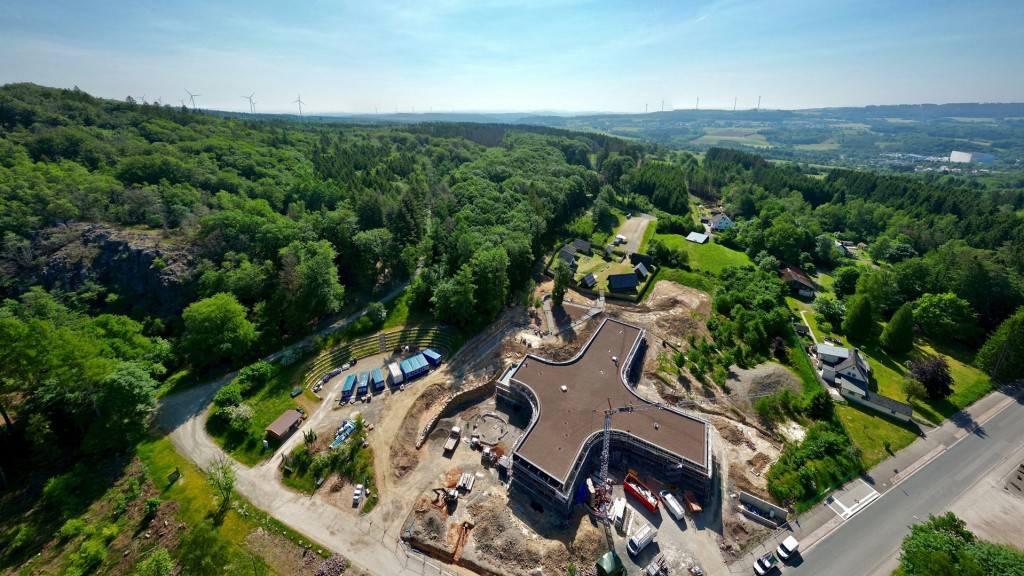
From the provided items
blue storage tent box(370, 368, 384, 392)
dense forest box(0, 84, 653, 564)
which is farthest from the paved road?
dense forest box(0, 84, 653, 564)

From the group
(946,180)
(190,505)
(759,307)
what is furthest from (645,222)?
(946,180)

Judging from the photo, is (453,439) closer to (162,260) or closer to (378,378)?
(378,378)

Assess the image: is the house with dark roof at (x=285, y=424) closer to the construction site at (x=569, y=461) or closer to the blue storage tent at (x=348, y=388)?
the construction site at (x=569, y=461)

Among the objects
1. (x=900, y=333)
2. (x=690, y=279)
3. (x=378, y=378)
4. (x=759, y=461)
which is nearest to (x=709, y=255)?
(x=690, y=279)

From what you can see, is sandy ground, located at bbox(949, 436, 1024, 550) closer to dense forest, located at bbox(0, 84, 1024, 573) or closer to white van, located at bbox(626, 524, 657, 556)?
dense forest, located at bbox(0, 84, 1024, 573)

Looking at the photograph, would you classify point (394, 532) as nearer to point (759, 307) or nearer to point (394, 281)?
point (394, 281)

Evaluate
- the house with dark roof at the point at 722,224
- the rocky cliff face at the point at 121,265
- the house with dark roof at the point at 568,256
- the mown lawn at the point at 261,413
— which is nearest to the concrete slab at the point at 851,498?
the house with dark roof at the point at 568,256
